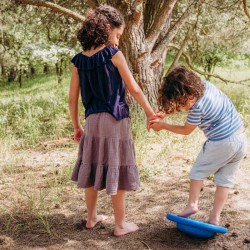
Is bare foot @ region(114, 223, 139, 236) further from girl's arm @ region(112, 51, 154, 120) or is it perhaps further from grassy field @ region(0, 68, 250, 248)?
girl's arm @ region(112, 51, 154, 120)

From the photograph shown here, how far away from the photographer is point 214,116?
2812mm

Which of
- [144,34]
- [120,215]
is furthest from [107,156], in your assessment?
[144,34]

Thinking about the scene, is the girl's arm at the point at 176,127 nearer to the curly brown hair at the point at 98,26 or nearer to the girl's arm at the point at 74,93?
the girl's arm at the point at 74,93

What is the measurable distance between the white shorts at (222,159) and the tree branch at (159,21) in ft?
10.7

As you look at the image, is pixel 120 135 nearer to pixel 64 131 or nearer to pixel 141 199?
pixel 141 199

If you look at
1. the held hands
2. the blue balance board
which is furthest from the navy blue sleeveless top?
the blue balance board

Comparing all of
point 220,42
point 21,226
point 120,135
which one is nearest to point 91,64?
point 120,135

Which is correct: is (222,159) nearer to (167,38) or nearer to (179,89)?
(179,89)

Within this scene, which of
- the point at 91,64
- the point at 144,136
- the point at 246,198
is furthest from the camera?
the point at 144,136

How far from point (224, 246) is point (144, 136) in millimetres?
2550

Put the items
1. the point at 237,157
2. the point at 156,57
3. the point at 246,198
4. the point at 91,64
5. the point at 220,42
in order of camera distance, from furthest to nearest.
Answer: the point at 220,42 → the point at 156,57 → the point at 246,198 → the point at 237,157 → the point at 91,64

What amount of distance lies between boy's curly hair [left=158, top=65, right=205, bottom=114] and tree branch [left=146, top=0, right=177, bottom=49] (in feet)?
10.3

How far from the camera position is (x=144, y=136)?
207 inches

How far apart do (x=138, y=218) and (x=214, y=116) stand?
3.80 ft
